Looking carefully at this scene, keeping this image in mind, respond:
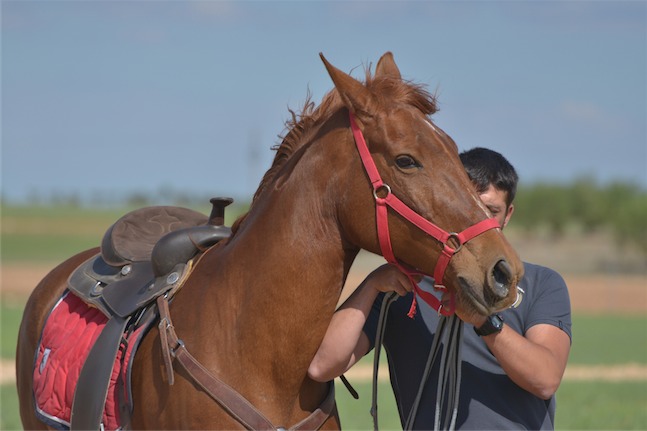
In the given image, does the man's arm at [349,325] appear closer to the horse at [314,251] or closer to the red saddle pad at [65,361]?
the horse at [314,251]

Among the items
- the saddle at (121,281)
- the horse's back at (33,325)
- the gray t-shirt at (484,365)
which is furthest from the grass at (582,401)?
the gray t-shirt at (484,365)

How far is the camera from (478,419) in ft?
11.5

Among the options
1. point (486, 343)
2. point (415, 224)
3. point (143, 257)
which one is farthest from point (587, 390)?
point (415, 224)

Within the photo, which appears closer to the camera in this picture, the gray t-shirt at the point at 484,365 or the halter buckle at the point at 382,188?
the halter buckle at the point at 382,188

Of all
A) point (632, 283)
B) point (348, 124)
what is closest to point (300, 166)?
point (348, 124)

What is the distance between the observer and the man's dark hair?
12.0 ft

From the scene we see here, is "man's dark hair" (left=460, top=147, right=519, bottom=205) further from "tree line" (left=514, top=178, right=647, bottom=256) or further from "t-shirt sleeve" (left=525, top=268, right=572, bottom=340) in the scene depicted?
"tree line" (left=514, top=178, right=647, bottom=256)

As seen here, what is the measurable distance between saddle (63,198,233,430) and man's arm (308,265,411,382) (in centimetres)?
81

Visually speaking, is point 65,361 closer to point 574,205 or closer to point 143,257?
point 143,257

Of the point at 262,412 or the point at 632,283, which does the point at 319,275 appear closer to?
the point at 262,412

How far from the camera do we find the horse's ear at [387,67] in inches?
142

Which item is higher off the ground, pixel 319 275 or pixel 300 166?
pixel 300 166

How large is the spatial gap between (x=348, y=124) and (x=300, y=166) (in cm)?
29

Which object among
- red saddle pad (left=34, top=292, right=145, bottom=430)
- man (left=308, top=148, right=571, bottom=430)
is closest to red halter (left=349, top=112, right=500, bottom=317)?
man (left=308, top=148, right=571, bottom=430)
